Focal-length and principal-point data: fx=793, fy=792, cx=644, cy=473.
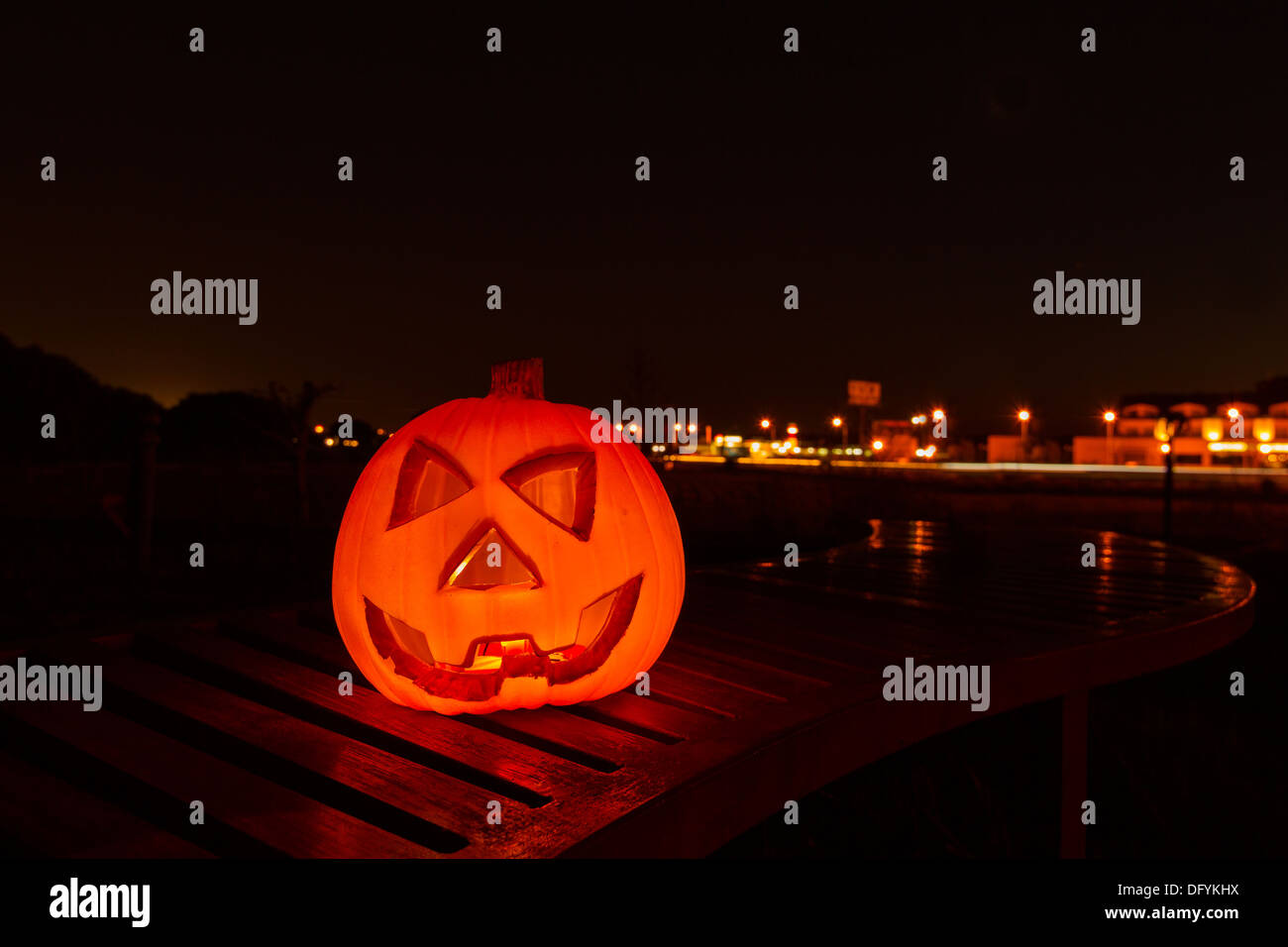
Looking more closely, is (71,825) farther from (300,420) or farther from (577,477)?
(300,420)

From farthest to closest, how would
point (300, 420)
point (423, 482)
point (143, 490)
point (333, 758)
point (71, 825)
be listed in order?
point (300, 420) < point (143, 490) < point (423, 482) < point (333, 758) < point (71, 825)

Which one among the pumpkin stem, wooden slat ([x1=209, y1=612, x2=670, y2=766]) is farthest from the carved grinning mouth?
the pumpkin stem

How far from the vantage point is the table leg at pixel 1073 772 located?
155 inches

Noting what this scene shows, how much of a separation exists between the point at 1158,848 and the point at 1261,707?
2.32 metres

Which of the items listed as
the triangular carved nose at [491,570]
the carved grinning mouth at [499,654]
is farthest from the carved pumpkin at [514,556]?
the triangular carved nose at [491,570]

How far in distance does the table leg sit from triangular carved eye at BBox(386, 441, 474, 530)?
318cm

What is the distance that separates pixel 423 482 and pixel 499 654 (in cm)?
67

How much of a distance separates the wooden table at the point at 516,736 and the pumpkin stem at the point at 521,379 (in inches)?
42.8

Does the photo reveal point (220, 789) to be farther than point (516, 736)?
No

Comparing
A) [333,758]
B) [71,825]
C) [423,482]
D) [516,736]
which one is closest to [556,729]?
[516,736]

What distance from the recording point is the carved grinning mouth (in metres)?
2.29

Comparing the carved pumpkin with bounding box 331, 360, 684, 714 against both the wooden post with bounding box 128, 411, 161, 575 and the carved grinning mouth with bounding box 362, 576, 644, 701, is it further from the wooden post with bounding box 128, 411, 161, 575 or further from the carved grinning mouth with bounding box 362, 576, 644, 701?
the wooden post with bounding box 128, 411, 161, 575

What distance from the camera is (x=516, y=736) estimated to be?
224 centimetres
